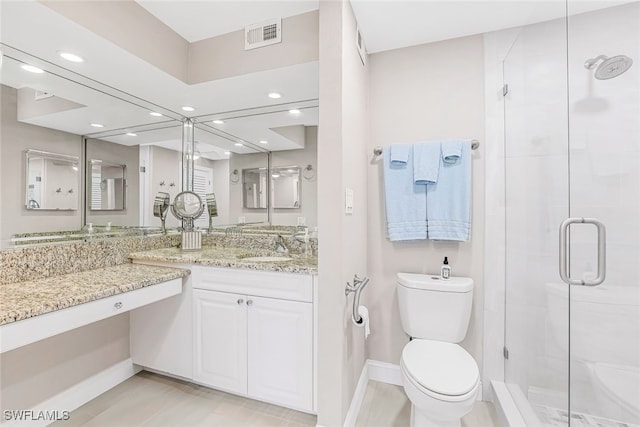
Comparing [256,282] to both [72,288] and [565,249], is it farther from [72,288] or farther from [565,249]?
[565,249]

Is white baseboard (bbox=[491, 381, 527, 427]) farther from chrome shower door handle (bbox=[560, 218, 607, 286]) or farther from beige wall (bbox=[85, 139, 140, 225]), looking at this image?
beige wall (bbox=[85, 139, 140, 225])

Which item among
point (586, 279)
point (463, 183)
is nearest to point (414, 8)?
point (463, 183)

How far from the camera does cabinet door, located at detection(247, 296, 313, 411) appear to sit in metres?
1.58

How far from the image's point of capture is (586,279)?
144 centimetres

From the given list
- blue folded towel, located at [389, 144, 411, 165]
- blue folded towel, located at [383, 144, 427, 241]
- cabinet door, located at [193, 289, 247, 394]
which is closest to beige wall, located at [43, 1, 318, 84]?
blue folded towel, located at [389, 144, 411, 165]

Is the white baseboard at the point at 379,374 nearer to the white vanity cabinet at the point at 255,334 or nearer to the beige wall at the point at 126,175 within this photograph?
the white vanity cabinet at the point at 255,334

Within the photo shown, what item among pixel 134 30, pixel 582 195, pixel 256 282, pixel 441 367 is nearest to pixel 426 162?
pixel 582 195

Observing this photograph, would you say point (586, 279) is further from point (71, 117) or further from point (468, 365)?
point (71, 117)

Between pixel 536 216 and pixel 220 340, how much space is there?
1.95 meters

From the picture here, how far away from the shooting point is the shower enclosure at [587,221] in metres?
1.40

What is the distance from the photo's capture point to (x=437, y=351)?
1540 millimetres

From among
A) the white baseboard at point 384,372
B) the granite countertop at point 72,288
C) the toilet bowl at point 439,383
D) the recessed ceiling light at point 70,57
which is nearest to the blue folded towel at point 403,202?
the toilet bowl at point 439,383

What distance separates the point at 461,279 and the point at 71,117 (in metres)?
2.69

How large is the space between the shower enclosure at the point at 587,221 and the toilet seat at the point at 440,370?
46 centimetres
